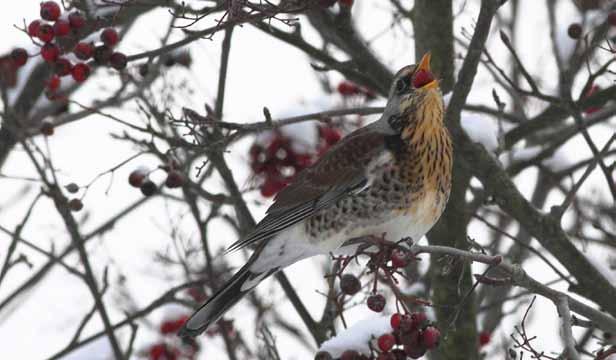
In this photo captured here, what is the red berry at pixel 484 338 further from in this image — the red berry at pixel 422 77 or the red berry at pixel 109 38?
the red berry at pixel 109 38

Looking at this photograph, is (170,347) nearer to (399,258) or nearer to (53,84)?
(53,84)

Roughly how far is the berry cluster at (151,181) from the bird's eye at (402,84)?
1036mm

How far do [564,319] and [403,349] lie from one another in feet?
2.87

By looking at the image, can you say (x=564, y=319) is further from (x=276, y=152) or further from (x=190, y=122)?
(x=276, y=152)

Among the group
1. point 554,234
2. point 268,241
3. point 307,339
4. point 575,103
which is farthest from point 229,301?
point 307,339

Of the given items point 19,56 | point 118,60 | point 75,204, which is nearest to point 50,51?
point 19,56

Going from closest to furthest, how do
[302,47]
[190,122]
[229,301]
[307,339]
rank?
[190,122], [229,301], [302,47], [307,339]

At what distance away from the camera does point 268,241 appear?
14.7 ft

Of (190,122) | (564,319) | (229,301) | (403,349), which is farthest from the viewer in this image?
(229,301)

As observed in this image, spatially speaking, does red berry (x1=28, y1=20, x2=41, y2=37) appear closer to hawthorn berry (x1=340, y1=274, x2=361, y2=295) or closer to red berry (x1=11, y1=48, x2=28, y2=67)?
red berry (x1=11, y1=48, x2=28, y2=67)

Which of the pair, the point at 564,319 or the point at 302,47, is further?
the point at 302,47

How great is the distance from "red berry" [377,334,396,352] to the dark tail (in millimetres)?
1025

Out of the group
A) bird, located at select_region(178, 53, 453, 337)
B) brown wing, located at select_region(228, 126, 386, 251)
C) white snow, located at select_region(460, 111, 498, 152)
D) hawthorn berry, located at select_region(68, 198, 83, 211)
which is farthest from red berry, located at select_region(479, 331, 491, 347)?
hawthorn berry, located at select_region(68, 198, 83, 211)

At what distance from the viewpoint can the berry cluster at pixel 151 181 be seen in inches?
173
